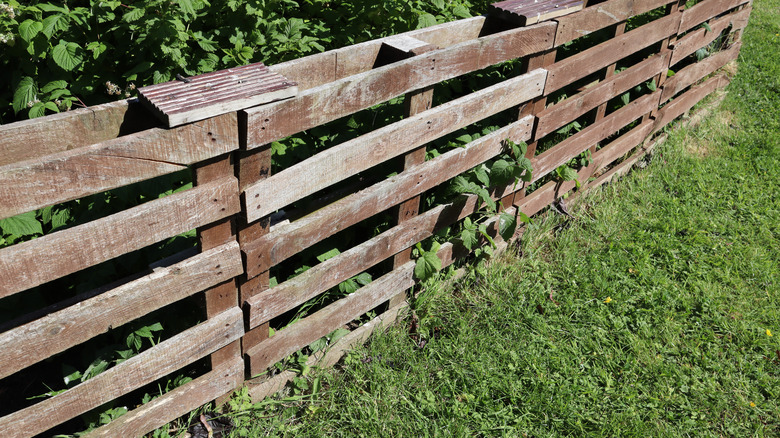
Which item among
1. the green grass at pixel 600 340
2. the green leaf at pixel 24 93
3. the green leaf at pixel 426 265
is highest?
the green leaf at pixel 24 93

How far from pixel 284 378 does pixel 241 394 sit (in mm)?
231

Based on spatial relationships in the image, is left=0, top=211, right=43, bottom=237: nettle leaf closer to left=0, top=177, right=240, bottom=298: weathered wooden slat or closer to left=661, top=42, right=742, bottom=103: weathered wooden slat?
left=0, top=177, right=240, bottom=298: weathered wooden slat

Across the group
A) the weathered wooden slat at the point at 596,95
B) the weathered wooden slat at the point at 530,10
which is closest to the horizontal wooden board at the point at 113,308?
the weathered wooden slat at the point at 530,10

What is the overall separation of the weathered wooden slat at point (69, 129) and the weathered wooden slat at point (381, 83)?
413mm

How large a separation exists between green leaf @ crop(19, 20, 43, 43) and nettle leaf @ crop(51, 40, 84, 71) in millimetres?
145

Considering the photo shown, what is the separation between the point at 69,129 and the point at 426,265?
206cm

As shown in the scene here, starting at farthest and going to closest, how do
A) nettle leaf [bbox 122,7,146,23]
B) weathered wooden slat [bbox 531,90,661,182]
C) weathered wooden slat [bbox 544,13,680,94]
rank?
1. weathered wooden slat [bbox 531,90,661,182]
2. weathered wooden slat [bbox 544,13,680,94]
3. nettle leaf [bbox 122,7,146,23]

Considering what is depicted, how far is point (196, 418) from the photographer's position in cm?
Answer: 323

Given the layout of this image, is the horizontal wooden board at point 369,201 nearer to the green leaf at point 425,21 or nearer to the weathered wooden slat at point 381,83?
the weathered wooden slat at point 381,83

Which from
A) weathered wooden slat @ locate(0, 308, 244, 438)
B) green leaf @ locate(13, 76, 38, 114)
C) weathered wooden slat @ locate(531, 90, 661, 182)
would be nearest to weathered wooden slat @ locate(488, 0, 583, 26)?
weathered wooden slat @ locate(531, 90, 661, 182)

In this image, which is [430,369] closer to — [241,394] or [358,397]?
[358,397]

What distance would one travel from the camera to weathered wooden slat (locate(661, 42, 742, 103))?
5.82 metres

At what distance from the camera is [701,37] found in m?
5.97

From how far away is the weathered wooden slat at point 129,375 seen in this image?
2.56 m
